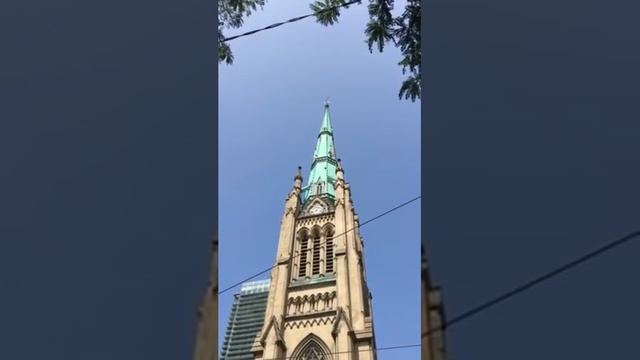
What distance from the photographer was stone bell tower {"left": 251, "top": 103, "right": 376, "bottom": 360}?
29.1 metres

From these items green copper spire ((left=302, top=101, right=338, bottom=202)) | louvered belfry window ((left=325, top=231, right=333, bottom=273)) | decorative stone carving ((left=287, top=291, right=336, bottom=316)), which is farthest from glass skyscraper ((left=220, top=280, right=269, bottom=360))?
green copper spire ((left=302, top=101, right=338, bottom=202))

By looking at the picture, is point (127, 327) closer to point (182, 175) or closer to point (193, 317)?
point (193, 317)

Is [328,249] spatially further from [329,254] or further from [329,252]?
[329,254]

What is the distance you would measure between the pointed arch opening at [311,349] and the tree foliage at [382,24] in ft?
92.1

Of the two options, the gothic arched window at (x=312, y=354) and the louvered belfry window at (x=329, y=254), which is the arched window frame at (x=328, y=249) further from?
the gothic arched window at (x=312, y=354)

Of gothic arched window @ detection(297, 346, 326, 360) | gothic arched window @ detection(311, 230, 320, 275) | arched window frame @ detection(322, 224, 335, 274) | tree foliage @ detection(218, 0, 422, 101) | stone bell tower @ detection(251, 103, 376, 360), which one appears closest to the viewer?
tree foliage @ detection(218, 0, 422, 101)

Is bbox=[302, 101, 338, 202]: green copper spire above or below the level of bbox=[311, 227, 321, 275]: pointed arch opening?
above

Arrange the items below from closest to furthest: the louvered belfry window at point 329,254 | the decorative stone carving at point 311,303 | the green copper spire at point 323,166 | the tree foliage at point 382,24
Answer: the tree foliage at point 382,24
the decorative stone carving at point 311,303
the louvered belfry window at point 329,254
the green copper spire at point 323,166

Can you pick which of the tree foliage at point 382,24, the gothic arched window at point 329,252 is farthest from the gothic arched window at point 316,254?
the tree foliage at point 382,24

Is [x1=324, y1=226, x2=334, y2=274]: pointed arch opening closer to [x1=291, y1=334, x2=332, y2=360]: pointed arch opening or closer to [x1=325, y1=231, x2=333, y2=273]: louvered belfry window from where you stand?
[x1=325, y1=231, x2=333, y2=273]: louvered belfry window

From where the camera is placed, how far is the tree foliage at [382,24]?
357 cm

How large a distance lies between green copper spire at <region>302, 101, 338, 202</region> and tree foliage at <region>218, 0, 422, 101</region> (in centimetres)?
3587

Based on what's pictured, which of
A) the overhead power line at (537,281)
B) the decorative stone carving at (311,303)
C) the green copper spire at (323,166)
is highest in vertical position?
the green copper spire at (323,166)

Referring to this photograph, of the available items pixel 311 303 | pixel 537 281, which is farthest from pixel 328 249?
pixel 537 281
